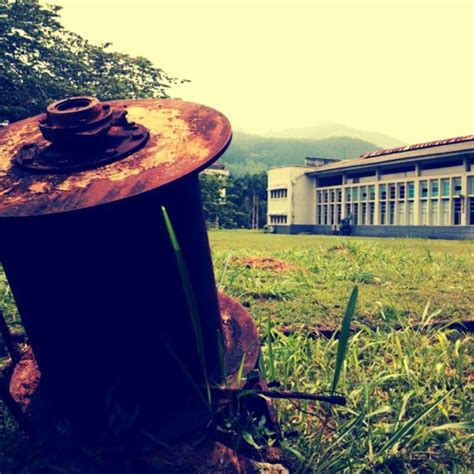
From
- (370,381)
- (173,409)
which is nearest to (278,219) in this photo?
(370,381)

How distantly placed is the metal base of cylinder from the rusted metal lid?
0.64 meters

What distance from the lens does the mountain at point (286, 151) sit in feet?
520

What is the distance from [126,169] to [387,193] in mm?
33566

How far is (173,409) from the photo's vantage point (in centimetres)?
174

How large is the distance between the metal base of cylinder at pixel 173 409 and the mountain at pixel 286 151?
146m

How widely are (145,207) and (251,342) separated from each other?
0.80 metres

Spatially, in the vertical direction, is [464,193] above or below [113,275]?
below

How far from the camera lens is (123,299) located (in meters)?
1.57

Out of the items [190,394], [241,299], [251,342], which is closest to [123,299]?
[190,394]

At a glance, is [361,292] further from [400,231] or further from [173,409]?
[400,231]

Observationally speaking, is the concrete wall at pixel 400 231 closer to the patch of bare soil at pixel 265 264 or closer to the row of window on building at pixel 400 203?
the row of window on building at pixel 400 203

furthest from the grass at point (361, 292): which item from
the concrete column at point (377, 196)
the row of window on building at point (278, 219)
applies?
the row of window on building at point (278, 219)

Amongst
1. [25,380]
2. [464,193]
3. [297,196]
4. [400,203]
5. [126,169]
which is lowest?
[297,196]

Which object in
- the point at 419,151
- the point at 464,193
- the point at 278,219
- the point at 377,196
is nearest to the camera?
the point at 464,193
